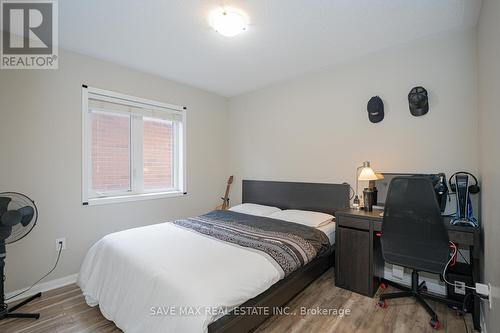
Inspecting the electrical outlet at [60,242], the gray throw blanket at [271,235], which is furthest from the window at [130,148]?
the gray throw blanket at [271,235]

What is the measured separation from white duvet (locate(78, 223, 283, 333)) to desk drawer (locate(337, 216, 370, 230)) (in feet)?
3.34

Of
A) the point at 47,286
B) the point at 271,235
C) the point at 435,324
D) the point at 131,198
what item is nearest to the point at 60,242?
the point at 47,286

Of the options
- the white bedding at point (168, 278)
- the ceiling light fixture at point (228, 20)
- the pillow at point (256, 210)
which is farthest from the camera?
the pillow at point (256, 210)

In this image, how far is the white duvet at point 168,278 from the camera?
4.44 feet

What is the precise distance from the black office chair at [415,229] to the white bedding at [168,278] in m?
1.04

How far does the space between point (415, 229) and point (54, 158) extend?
349 cm

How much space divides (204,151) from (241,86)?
4.00 feet

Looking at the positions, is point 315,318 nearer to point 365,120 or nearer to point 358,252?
point 358,252

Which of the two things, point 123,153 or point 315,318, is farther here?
point 123,153

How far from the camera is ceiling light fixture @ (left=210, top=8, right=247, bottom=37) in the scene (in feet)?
6.33

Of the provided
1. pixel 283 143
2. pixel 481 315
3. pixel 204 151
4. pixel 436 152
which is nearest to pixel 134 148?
pixel 204 151

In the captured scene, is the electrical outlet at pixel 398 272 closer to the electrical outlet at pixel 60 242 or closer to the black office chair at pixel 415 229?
the black office chair at pixel 415 229

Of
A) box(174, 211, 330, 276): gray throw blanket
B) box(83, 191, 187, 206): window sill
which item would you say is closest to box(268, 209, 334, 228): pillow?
box(174, 211, 330, 276): gray throw blanket

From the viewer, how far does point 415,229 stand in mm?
1860
